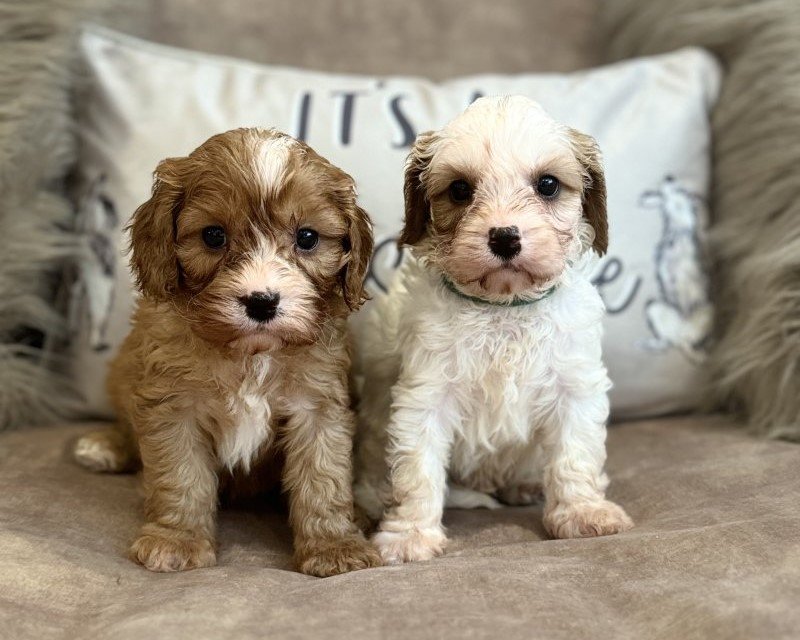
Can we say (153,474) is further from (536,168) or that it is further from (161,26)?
(161,26)

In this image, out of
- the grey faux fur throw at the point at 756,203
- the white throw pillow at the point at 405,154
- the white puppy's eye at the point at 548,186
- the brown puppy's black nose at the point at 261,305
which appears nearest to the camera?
the brown puppy's black nose at the point at 261,305

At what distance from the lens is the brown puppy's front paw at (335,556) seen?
190 centimetres

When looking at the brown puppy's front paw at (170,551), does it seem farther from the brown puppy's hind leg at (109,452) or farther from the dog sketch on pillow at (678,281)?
the dog sketch on pillow at (678,281)

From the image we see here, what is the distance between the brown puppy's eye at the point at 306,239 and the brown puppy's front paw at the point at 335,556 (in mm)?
604

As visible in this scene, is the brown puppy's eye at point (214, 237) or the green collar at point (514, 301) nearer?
the brown puppy's eye at point (214, 237)

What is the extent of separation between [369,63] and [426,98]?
450 millimetres

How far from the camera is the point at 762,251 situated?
255cm

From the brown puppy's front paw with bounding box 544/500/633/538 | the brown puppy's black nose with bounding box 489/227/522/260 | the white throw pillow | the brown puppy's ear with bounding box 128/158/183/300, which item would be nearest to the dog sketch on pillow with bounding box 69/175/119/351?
the white throw pillow

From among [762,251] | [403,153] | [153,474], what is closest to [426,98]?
[403,153]

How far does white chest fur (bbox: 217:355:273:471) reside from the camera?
1.97 metres

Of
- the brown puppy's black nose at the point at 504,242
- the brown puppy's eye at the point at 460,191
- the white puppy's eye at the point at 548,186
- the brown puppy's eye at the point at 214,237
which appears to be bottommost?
the brown puppy's eye at the point at 214,237

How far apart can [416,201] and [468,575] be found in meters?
0.83

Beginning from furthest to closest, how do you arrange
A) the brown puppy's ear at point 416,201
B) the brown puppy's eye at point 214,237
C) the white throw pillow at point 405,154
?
the white throw pillow at point 405,154 → the brown puppy's ear at point 416,201 → the brown puppy's eye at point 214,237

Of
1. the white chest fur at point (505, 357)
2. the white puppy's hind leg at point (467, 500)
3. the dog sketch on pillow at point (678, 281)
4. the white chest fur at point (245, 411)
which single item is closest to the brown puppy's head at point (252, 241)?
the white chest fur at point (245, 411)
